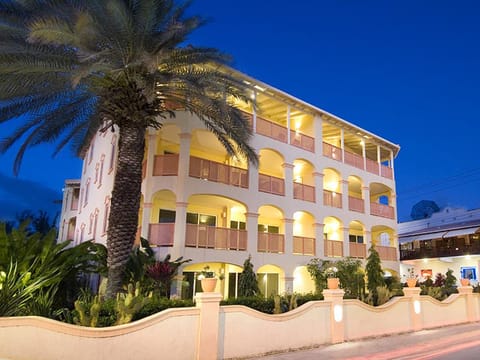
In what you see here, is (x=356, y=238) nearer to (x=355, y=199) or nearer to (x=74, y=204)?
(x=355, y=199)

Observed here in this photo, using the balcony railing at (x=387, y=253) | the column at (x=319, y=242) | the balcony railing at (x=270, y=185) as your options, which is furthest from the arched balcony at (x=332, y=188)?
the balcony railing at (x=387, y=253)

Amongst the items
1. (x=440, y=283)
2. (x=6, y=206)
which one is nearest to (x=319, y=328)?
(x=440, y=283)

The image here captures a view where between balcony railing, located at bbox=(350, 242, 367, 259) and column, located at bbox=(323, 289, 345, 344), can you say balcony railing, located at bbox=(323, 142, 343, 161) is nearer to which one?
balcony railing, located at bbox=(350, 242, 367, 259)

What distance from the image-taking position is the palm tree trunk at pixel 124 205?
1198cm

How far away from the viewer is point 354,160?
2725 centimetres

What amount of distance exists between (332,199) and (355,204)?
258 centimetres

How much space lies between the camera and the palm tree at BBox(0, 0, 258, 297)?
10918 millimetres

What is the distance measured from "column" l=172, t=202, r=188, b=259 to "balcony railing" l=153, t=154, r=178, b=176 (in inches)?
62.1

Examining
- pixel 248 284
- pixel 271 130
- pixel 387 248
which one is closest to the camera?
pixel 248 284

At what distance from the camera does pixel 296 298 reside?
13.6m

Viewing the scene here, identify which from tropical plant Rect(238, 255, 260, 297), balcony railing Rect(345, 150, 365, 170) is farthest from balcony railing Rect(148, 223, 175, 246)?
balcony railing Rect(345, 150, 365, 170)

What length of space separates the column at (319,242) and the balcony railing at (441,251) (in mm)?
17517

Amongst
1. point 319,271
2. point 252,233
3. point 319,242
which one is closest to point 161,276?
point 252,233

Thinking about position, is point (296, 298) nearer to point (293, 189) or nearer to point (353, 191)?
point (293, 189)
